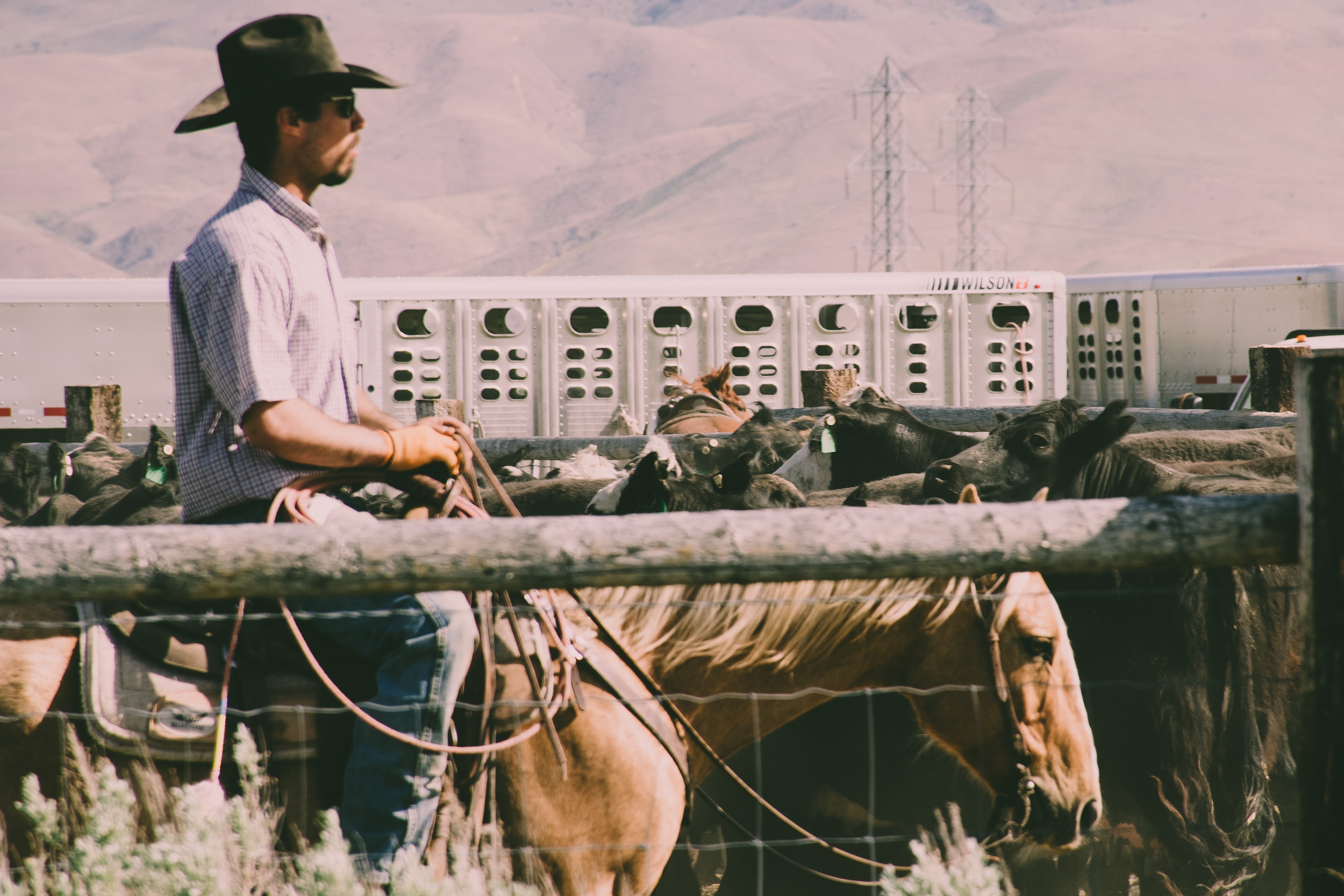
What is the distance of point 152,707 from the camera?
2.48m

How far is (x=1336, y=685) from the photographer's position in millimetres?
2096

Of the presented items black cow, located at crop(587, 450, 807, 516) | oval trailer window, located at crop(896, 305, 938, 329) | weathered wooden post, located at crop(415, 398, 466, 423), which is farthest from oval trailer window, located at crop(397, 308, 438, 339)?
black cow, located at crop(587, 450, 807, 516)

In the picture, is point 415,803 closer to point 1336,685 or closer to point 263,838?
point 263,838

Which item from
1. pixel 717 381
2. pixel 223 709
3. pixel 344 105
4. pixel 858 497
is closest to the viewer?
pixel 223 709

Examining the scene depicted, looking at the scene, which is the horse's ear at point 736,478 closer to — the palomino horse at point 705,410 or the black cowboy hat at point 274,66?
the black cowboy hat at point 274,66

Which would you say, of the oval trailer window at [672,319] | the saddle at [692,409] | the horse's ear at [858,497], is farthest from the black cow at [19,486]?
the oval trailer window at [672,319]

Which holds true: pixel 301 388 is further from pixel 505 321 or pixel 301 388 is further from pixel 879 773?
pixel 505 321

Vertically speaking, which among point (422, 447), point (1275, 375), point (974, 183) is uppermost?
point (974, 183)

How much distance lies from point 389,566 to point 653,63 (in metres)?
191

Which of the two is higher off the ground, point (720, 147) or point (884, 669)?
point (720, 147)

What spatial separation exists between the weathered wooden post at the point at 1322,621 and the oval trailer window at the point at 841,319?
45.2 feet

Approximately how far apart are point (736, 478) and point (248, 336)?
106 inches

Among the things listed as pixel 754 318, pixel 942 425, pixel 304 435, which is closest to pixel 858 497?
pixel 304 435

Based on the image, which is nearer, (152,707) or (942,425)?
(152,707)
